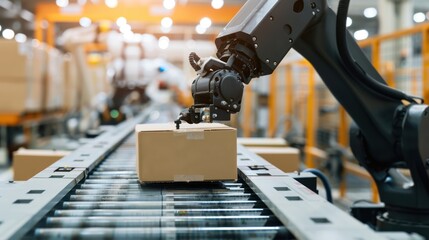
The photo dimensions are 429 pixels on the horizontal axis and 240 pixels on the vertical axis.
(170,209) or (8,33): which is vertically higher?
(8,33)

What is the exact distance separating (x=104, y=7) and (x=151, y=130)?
981cm

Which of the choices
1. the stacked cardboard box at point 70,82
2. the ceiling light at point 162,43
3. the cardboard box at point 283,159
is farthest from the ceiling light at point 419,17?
the cardboard box at point 283,159

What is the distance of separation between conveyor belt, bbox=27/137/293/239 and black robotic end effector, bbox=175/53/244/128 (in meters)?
0.30

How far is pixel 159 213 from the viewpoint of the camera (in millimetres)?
1726

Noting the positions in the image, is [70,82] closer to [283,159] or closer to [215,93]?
[283,159]

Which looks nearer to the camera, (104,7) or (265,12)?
(265,12)

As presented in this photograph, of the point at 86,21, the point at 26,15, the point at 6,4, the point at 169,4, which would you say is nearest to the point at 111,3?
the point at 169,4

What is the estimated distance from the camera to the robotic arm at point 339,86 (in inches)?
83.8

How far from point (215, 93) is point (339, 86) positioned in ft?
2.24

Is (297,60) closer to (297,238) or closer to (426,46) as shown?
(426,46)

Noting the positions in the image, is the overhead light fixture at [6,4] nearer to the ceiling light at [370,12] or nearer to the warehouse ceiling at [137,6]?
the warehouse ceiling at [137,6]

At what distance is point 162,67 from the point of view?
9.09 m

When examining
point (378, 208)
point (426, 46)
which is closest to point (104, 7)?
point (426, 46)

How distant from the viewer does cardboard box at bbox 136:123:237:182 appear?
2.07m
